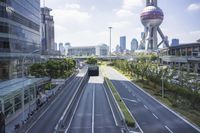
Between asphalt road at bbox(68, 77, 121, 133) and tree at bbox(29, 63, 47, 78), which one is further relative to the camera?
tree at bbox(29, 63, 47, 78)

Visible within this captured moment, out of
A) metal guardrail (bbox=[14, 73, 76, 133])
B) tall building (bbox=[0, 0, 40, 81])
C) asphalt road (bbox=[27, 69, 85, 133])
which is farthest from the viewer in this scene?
tall building (bbox=[0, 0, 40, 81])

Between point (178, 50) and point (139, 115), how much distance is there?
128m

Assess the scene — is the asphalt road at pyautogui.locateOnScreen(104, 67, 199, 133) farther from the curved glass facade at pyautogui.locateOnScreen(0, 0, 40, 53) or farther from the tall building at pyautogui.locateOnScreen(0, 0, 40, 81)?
the curved glass facade at pyautogui.locateOnScreen(0, 0, 40, 53)

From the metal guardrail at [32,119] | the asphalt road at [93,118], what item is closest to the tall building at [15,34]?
the metal guardrail at [32,119]

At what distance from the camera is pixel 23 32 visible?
86750 millimetres

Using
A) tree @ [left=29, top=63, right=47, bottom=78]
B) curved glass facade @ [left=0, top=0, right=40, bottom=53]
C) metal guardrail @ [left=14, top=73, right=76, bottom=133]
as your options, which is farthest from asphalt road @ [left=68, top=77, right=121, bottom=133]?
curved glass facade @ [left=0, top=0, right=40, bottom=53]

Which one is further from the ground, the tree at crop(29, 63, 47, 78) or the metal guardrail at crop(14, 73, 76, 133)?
the tree at crop(29, 63, 47, 78)

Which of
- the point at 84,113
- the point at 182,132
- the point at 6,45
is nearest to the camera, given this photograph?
the point at 182,132

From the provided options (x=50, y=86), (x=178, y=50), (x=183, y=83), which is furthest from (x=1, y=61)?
(x=178, y=50)

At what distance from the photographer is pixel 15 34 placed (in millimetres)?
77000

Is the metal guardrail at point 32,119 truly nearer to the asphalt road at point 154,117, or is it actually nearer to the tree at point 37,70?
the asphalt road at point 154,117

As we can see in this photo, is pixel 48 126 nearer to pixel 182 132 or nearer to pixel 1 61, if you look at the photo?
pixel 182 132

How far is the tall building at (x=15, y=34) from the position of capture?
67000 millimetres

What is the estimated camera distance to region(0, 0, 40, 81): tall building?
220 feet
